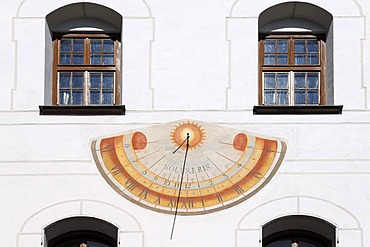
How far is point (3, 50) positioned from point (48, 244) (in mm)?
2748

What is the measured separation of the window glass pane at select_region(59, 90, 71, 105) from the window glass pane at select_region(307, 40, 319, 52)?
3.41m

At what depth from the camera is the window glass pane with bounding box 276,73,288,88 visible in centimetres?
2017

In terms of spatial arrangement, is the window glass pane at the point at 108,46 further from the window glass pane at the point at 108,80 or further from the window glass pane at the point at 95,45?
the window glass pane at the point at 108,80

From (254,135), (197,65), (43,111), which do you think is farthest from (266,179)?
(43,111)

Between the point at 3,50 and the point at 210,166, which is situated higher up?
the point at 3,50

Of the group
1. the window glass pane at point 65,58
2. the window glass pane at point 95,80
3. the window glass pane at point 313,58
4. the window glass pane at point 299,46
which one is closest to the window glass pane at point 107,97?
the window glass pane at point 95,80

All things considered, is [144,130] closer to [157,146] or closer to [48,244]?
[157,146]

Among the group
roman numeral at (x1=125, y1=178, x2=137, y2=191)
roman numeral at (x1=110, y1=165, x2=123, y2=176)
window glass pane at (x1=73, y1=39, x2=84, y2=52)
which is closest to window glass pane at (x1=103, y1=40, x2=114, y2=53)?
window glass pane at (x1=73, y1=39, x2=84, y2=52)

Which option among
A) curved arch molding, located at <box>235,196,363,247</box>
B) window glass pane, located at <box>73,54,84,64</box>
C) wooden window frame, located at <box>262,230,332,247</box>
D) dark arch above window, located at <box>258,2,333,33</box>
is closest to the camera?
curved arch molding, located at <box>235,196,363,247</box>

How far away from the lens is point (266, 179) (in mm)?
19250

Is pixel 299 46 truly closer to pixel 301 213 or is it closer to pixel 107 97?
pixel 301 213

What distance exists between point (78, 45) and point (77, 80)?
0.51 metres

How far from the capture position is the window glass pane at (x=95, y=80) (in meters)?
20.2

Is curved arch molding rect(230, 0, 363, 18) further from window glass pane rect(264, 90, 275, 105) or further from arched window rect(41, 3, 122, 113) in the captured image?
arched window rect(41, 3, 122, 113)
